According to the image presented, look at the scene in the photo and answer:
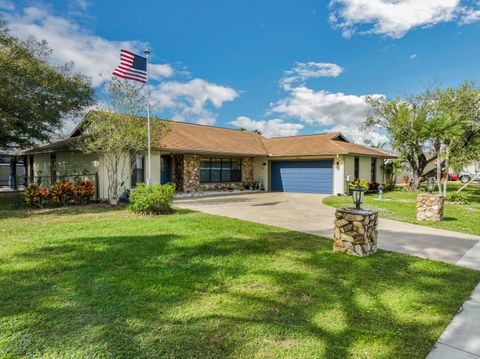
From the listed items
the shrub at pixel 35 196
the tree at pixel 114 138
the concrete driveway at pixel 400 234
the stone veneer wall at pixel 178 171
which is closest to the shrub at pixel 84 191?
the tree at pixel 114 138

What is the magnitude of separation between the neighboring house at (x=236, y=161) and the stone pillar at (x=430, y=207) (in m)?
8.41

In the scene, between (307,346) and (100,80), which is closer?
(307,346)

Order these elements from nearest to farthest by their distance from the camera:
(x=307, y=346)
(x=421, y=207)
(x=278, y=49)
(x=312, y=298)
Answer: (x=307, y=346), (x=312, y=298), (x=421, y=207), (x=278, y=49)

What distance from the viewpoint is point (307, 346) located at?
2.68 meters

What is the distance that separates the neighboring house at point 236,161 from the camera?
51.2 ft

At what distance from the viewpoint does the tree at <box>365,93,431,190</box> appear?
19.8 meters

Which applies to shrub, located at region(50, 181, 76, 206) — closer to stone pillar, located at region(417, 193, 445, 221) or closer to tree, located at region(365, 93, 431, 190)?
stone pillar, located at region(417, 193, 445, 221)

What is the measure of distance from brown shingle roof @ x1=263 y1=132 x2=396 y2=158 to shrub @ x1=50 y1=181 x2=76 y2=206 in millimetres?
12520

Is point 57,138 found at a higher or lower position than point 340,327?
higher

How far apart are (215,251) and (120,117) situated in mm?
8463

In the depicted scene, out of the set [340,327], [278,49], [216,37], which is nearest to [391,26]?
[278,49]

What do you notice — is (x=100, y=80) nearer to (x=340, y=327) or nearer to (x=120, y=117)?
(x=120, y=117)

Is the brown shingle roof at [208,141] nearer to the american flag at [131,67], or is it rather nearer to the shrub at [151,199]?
the american flag at [131,67]

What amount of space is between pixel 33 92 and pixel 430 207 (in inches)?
620
